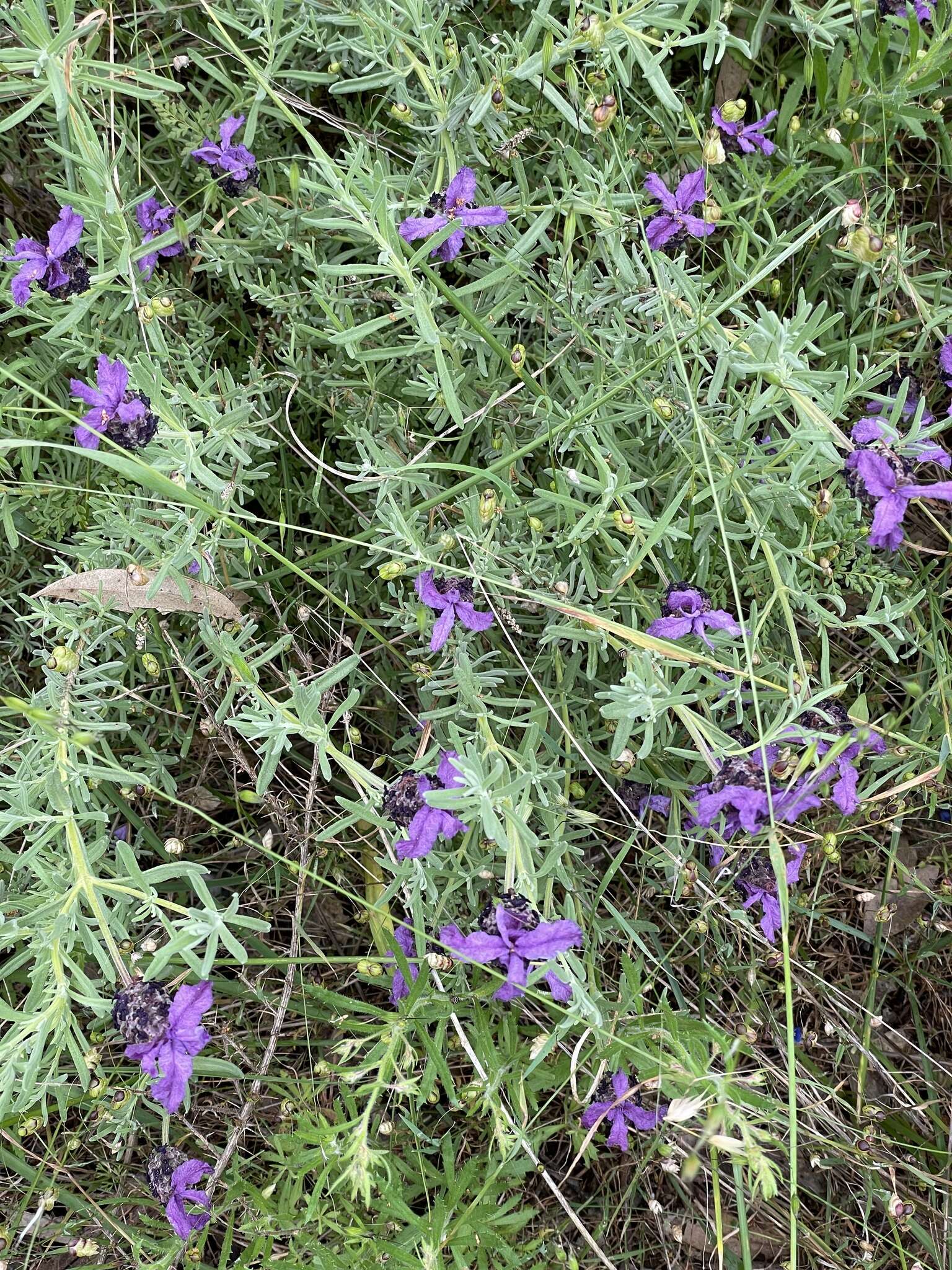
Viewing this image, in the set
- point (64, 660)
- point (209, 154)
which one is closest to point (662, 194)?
point (209, 154)

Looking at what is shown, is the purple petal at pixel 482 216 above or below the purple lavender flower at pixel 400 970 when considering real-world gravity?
above

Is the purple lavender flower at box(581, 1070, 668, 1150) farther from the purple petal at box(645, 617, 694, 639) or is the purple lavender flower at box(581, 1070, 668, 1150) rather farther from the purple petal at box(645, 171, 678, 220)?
the purple petal at box(645, 171, 678, 220)

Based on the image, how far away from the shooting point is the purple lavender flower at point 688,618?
2.41 m

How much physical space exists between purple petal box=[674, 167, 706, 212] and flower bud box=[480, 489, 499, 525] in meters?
0.98

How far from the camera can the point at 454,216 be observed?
2.42 m

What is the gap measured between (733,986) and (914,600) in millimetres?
1364

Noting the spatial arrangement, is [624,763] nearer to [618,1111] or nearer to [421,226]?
[618,1111]

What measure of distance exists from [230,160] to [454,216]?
74 centimetres

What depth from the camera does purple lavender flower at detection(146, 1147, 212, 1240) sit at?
2541mm

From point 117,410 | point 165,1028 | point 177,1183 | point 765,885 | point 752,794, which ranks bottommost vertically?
point 177,1183

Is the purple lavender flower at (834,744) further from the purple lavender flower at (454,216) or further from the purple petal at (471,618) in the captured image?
the purple lavender flower at (454,216)

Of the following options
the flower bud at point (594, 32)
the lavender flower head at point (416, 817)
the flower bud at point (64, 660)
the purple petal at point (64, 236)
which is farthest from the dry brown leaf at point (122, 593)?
the flower bud at point (594, 32)

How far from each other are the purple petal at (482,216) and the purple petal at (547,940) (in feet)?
5.27

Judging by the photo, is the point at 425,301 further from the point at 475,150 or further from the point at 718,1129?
the point at 718,1129
